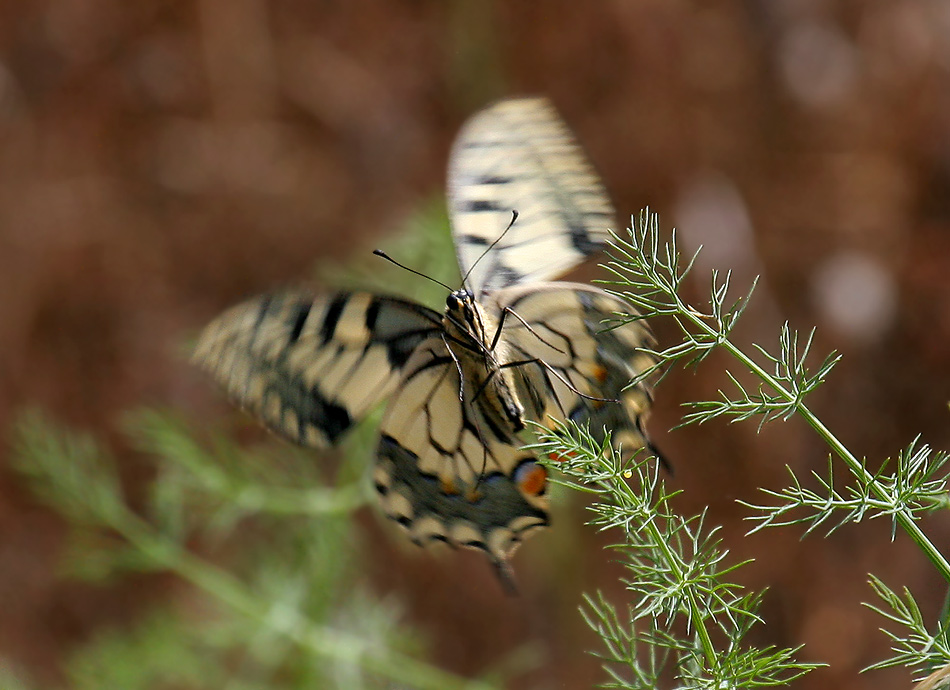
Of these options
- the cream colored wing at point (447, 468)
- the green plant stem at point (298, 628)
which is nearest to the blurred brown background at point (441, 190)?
the green plant stem at point (298, 628)

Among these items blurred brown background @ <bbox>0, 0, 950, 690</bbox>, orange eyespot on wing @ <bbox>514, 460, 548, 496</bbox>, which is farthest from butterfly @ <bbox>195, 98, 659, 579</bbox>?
blurred brown background @ <bbox>0, 0, 950, 690</bbox>

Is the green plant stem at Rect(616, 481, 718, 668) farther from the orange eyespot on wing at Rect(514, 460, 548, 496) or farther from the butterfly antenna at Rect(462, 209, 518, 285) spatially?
the butterfly antenna at Rect(462, 209, 518, 285)

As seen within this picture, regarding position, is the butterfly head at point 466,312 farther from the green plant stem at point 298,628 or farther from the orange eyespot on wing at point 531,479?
the green plant stem at point 298,628

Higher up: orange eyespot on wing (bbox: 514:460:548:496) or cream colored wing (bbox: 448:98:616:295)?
cream colored wing (bbox: 448:98:616:295)

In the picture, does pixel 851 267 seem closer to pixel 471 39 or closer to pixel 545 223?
pixel 471 39

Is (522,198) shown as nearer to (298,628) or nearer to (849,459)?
(849,459)

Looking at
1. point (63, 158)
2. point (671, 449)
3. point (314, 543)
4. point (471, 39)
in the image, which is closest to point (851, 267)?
point (671, 449)
